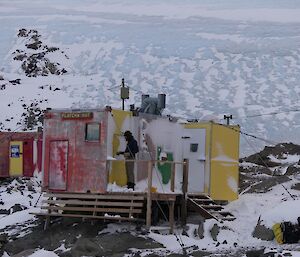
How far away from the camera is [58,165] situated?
18969 mm

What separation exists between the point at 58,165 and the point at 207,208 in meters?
4.57

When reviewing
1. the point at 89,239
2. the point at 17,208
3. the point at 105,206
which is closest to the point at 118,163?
the point at 105,206

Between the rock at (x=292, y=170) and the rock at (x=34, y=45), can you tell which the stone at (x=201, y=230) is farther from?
the rock at (x=34, y=45)

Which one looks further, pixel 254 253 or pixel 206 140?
pixel 206 140

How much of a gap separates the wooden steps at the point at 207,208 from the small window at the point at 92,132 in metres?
3.16

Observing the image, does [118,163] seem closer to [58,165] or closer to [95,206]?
[95,206]

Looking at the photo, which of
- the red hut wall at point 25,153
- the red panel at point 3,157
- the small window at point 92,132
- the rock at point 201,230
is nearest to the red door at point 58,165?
the small window at point 92,132

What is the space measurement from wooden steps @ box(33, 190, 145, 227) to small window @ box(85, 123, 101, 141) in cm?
151

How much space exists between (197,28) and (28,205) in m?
27.9

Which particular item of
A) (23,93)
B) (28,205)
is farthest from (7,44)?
(28,205)

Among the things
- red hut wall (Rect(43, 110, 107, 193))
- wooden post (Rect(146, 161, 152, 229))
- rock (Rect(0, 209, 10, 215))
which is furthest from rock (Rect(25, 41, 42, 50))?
wooden post (Rect(146, 161, 152, 229))

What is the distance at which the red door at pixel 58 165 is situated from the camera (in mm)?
18875

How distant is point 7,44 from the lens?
50.5 meters

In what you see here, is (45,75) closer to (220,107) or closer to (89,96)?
(89,96)
